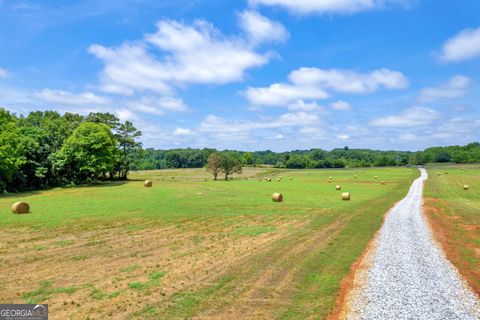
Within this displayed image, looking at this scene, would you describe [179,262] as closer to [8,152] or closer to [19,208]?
[19,208]

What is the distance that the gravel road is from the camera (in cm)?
919

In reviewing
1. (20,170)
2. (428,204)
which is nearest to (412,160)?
(428,204)

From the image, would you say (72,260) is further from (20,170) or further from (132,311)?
(20,170)

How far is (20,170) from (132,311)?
183 ft

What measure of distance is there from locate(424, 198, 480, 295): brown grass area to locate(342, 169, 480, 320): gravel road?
395 millimetres

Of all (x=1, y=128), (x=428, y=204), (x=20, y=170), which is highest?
(x=1, y=128)

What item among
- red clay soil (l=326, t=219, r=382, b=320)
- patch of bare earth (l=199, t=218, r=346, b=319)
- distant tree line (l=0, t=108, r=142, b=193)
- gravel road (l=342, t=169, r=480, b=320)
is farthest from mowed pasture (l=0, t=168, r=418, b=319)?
distant tree line (l=0, t=108, r=142, b=193)

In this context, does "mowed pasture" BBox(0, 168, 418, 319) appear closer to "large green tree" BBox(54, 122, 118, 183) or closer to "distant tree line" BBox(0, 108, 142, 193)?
"distant tree line" BBox(0, 108, 142, 193)

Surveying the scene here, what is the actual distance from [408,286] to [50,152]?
64.0m

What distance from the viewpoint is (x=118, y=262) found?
14023 millimetres

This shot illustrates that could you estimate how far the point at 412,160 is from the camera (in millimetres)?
184500

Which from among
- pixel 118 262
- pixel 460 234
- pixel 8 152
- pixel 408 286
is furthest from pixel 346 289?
pixel 8 152

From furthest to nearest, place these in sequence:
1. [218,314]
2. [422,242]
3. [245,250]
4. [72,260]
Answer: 1. [422,242]
2. [245,250]
3. [72,260]
4. [218,314]

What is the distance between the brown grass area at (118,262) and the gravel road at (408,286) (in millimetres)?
3032
